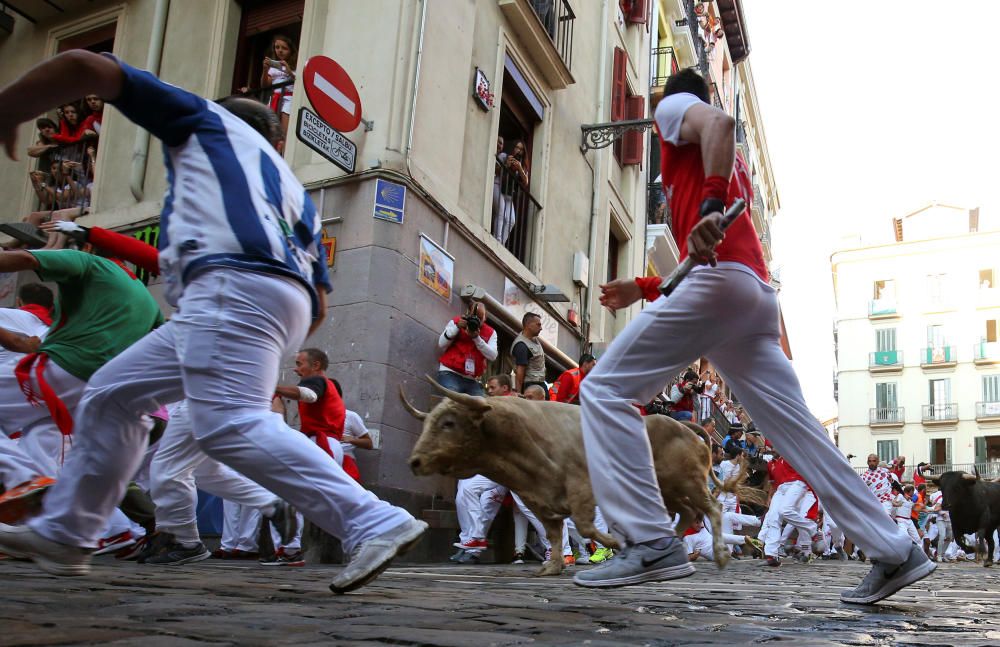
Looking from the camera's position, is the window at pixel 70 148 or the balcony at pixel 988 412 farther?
the balcony at pixel 988 412

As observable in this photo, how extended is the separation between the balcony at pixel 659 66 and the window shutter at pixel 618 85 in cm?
371

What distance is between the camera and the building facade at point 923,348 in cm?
6009

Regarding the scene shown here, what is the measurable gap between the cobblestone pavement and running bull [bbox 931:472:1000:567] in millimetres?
14518

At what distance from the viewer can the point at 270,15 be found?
12.5 metres

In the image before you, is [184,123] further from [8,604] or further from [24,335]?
[24,335]

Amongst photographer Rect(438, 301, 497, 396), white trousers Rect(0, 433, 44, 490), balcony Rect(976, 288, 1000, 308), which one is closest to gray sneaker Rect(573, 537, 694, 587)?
white trousers Rect(0, 433, 44, 490)

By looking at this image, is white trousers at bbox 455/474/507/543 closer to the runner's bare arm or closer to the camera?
the camera

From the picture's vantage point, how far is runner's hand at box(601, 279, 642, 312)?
4.30m

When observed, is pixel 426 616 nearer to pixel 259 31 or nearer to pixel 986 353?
pixel 259 31

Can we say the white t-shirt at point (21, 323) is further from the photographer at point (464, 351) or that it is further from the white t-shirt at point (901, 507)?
the white t-shirt at point (901, 507)

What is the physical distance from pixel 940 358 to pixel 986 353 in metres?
2.73

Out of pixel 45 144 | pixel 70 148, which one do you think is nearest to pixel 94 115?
pixel 70 148

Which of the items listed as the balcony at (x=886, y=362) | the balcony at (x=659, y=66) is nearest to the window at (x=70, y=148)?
the balcony at (x=659, y=66)

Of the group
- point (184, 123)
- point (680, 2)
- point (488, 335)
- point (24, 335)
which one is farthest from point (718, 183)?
point (680, 2)
